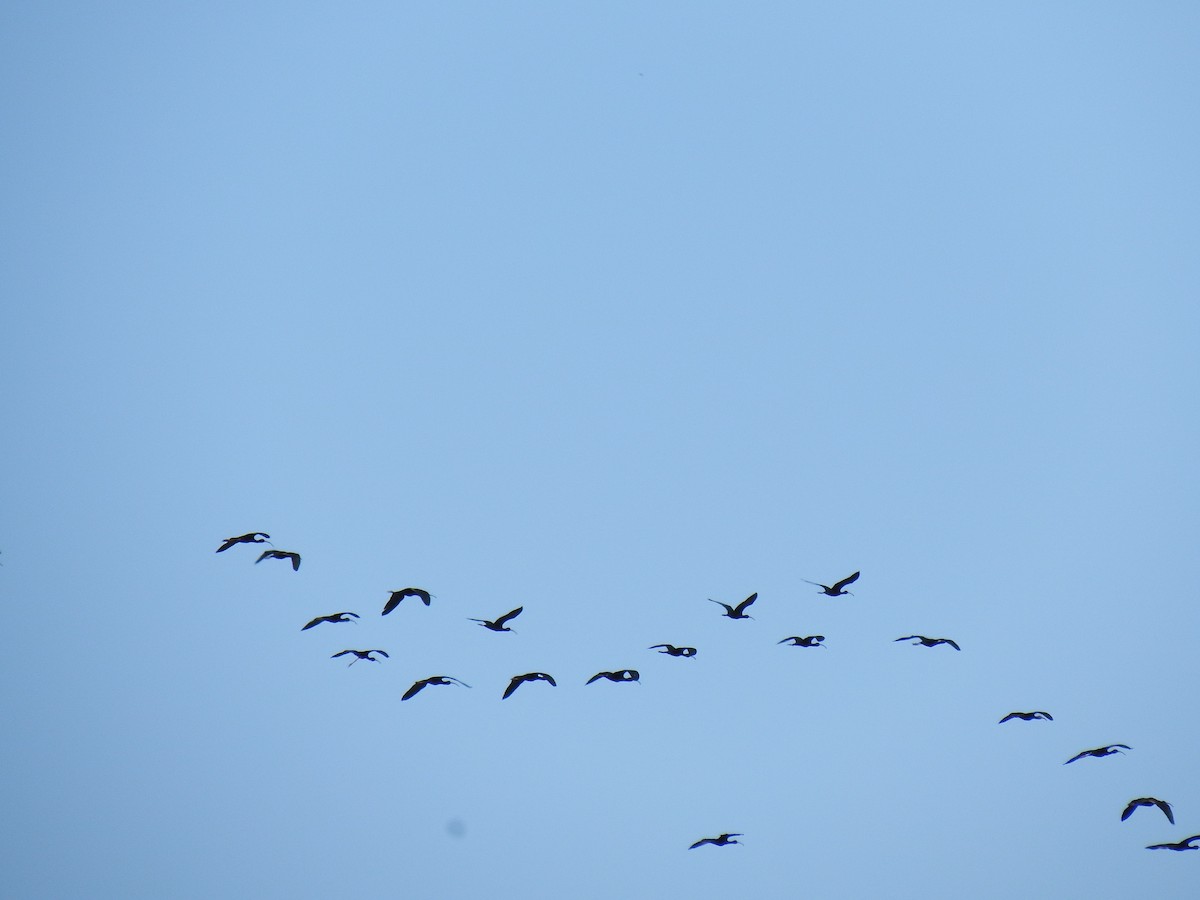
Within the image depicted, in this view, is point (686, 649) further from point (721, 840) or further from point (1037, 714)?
point (1037, 714)

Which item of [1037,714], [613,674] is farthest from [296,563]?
[1037,714]

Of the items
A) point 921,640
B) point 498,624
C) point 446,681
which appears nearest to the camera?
point 498,624

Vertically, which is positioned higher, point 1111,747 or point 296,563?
point 296,563

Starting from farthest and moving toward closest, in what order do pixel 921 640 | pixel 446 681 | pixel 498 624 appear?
pixel 921 640 → pixel 446 681 → pixel 498 624

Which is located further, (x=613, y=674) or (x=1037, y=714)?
(x=1037, y=714)

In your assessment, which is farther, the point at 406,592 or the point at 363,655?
the point at 363,655

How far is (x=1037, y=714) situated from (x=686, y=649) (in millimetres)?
14492

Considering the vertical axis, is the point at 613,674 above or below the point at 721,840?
above

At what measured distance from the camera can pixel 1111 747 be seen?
41625mm

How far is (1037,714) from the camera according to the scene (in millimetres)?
46062

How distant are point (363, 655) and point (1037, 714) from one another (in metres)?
26.7

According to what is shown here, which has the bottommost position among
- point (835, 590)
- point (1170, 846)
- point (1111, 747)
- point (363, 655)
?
point (1170, 846)

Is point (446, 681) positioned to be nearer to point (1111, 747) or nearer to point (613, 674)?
point (613, 674)

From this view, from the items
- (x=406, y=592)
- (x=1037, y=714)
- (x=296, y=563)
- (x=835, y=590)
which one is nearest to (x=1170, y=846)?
(x=1037, y=714)
